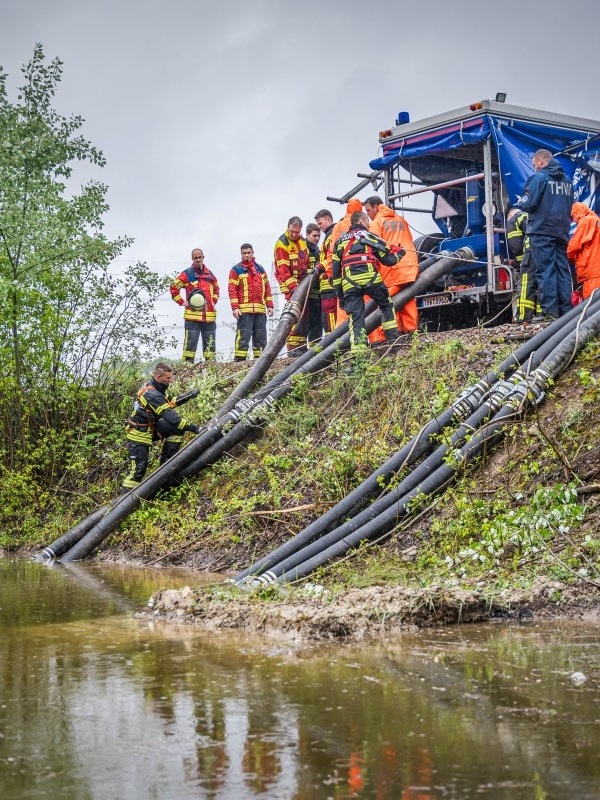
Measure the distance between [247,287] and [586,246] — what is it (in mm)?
5461

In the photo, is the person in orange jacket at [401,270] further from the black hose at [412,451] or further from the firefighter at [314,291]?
the black hose at [412,451]

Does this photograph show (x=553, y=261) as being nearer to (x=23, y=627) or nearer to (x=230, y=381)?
(x=230, y=381)

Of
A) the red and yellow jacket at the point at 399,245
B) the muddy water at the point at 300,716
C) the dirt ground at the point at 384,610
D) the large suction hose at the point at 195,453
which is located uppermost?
the red and yellow jacket at the point at 399,245

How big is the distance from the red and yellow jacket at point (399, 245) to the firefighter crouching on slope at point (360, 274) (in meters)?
0.62

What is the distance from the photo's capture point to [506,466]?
891 cm

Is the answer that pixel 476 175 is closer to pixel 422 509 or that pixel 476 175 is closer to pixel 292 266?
pixel 292 266

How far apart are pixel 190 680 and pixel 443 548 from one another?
351cm

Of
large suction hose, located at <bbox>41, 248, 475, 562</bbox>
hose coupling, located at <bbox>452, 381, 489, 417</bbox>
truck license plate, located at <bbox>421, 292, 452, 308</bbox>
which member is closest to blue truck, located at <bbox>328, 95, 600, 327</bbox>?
truck license plate, located at <bbox>421, 292, 452, 308</bbox>

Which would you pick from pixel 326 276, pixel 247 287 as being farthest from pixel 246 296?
pixel 326 276

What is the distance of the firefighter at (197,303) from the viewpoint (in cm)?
1642

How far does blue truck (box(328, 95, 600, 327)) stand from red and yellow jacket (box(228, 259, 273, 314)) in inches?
82.6

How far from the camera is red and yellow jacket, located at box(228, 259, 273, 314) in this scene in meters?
15.8

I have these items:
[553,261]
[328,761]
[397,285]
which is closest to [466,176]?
[397,285]

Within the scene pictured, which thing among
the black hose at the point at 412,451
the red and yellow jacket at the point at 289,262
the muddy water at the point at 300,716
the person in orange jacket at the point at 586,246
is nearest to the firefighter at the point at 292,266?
the red and yellow jacket at the point at 289,262
